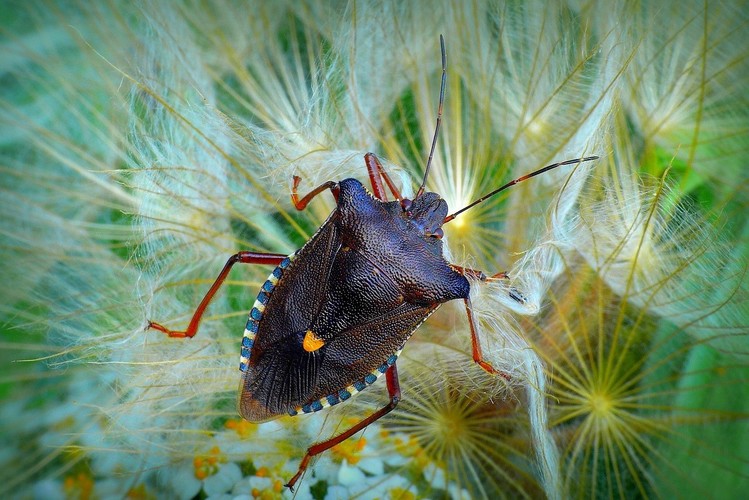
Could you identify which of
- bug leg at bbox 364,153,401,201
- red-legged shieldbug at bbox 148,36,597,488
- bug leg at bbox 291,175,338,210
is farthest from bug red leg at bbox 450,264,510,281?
bug leg at bbox 291,175,338,210

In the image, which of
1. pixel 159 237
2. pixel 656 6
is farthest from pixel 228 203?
pixel 656 6

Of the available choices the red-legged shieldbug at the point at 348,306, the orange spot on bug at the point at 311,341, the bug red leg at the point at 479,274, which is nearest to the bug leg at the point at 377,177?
the red-legged shieldbug at the point at 348,306

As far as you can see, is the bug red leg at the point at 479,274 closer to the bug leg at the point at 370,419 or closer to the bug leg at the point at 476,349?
the bug leg at the point at 476,349

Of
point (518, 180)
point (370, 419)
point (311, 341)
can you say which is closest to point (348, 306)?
point (311, 341)

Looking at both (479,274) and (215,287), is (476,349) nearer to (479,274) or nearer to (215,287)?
(479,274)

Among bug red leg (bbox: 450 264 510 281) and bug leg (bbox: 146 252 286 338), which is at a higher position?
bug red leg (bbox: 450 264 510 281)

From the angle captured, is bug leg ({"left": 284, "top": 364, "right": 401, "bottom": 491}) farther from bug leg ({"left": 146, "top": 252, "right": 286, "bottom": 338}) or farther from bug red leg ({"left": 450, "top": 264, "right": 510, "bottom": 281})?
bug leg ({"left": 146, "top": 252, "right": 286, "bottom": 338})
